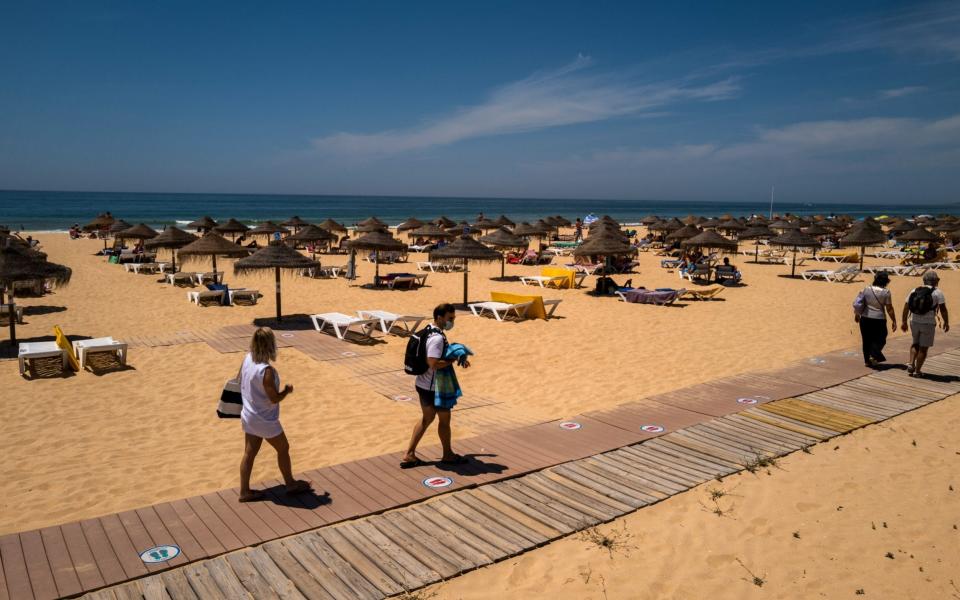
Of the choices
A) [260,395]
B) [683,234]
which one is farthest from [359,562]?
[683,234]

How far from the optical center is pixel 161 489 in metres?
5.10

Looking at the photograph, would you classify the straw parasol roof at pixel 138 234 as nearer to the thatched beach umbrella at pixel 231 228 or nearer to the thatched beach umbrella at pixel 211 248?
the thatched beach umbrella at pixel 231 228

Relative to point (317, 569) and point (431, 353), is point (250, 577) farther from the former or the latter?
point (431, 353)

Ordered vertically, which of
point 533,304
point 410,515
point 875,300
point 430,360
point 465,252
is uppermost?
point 465,252

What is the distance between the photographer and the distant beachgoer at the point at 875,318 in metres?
8.27

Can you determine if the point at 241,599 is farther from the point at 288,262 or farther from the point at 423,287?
the point at 423,287

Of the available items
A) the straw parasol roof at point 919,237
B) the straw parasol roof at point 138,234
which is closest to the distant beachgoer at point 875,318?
the straw parasol roof at point 919,237

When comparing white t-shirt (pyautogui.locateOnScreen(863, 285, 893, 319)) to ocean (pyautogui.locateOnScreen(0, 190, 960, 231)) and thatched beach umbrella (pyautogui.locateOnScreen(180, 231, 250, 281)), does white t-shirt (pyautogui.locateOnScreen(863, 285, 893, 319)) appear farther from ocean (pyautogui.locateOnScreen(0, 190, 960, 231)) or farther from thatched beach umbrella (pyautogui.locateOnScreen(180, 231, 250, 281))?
ocean (pyautogui.locateOnScreen(0, 190, 960, 231))

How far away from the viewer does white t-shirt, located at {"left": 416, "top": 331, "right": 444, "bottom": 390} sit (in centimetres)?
475

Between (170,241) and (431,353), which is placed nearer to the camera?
(431,353)

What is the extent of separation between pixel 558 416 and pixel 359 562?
12.0 ft

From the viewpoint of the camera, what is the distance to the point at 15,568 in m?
3.63

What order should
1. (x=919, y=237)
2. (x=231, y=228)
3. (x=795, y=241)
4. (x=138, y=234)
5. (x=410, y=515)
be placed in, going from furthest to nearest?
1. (x=231, y=228)
2. (x=919, y=237)
3. (x=138, y=234)
4. (x=795, y=241)
5. (x=410, y=515)

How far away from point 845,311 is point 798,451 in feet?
35.7
